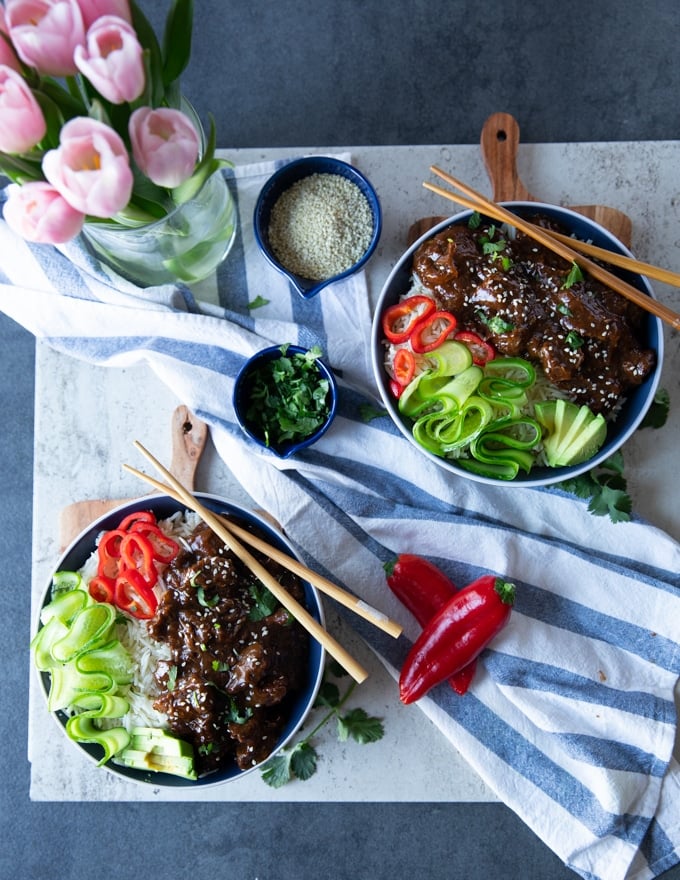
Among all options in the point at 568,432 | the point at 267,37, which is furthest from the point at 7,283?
the point at 568,432

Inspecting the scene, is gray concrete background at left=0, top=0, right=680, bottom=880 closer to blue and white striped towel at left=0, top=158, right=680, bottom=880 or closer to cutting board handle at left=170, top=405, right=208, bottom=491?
blue and white striped towel at left=0, top=158, right=680, bottom=880

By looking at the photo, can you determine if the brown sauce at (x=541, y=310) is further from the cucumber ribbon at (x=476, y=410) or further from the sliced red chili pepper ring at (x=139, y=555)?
the sliced red chili pepper ring at (x=139, y=555)

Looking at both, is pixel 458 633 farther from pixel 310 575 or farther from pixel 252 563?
pixel 252 563

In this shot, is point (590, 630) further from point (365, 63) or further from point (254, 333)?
point (365, 63)

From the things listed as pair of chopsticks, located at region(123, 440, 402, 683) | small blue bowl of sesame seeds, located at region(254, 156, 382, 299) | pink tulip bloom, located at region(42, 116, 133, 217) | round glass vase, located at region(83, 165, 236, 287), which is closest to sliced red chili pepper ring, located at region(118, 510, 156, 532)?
pair of chopsticks, located at region(123, 440, 402, 683)

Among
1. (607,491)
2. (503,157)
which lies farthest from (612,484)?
(503,157)

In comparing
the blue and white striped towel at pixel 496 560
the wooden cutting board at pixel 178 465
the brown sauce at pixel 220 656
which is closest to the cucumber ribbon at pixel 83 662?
the brown sauce at pixel 220 656
